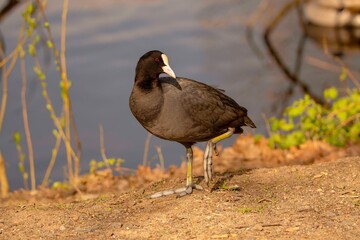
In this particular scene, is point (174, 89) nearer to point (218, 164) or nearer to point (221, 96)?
point (221, 96)

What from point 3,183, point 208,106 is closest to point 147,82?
point 208,106

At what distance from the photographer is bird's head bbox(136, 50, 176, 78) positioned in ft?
16.3

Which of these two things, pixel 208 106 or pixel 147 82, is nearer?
pixel 147 82

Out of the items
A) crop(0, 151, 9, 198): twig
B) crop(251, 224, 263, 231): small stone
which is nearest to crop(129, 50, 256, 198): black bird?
crop(251, 224, 263, 231): small stone

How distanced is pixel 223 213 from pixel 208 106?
0.72 metres

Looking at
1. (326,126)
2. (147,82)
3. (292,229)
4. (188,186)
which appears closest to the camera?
(292,229)

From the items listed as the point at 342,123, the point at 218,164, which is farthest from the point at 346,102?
the point at 218,164

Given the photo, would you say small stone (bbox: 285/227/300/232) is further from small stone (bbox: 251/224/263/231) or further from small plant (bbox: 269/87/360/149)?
small plant (bbox: 269/87/360/149)

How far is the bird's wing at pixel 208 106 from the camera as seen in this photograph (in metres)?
4.97

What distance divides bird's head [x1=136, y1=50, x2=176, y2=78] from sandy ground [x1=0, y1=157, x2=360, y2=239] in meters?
0.87

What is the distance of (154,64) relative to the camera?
4977mm

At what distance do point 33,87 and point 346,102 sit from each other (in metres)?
3.77

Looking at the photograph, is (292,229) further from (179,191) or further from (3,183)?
(3,183)

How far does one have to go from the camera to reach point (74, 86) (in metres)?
9.83
